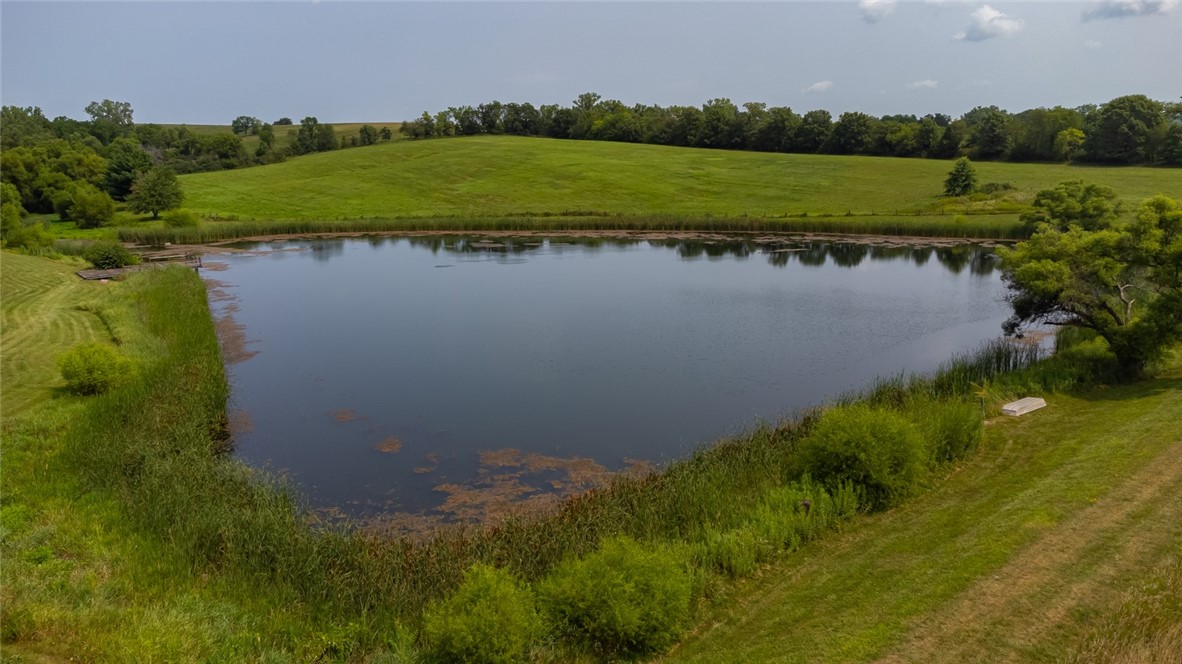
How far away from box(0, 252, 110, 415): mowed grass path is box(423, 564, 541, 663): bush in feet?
42.7

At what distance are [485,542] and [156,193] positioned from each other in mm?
65091

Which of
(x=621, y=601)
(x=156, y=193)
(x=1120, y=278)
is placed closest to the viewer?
(x=621, y=601)

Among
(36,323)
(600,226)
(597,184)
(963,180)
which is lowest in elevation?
(36,323)

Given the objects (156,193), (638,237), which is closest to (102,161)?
(156,193)

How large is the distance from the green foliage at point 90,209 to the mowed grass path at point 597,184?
27.9ft

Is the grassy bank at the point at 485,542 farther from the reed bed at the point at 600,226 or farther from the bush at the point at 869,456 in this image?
the reed bed at the point at 600,226

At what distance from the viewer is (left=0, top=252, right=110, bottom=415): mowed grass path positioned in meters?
17.3

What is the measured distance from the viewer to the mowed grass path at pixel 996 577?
8.37 metres

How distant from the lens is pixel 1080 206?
4225 centimetres

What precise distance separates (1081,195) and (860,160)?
43.1 metres

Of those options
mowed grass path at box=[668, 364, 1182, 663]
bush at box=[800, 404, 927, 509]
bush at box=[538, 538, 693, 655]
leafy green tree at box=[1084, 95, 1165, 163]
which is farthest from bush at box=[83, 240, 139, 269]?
leafy green tree at box=[1084, 95, 1165, 163]

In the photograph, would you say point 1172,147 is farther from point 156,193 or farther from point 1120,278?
point 156,193

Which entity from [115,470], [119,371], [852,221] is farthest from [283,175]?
[115,470]

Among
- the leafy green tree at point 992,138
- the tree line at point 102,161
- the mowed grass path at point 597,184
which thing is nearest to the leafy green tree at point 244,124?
the tree line at point 102,161
